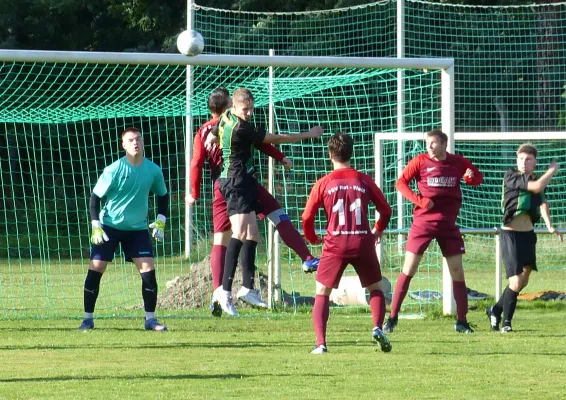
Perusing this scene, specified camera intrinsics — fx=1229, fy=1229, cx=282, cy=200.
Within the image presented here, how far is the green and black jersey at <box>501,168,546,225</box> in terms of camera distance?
10.8 metres

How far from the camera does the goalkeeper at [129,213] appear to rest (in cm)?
1066

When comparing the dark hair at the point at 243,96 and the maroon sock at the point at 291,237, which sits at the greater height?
the dark hair at the point at 243,96

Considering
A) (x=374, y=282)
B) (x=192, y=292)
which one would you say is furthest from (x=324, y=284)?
(x=192, y=292)

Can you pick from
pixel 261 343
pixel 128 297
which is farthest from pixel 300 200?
pixel 261 343

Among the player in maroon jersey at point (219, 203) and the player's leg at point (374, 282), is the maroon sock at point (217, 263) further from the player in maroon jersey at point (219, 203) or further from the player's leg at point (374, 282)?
the player's leg at point (374, 282)

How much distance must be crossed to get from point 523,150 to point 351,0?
21702 millimetres

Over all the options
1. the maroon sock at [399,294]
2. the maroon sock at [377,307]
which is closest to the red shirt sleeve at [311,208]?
the maroon sock at [377,307]

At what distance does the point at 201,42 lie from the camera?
1114cm

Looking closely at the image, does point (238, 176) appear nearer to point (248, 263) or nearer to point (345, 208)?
point (248, 263)

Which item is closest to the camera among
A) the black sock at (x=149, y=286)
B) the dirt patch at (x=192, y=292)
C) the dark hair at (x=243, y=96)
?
the dark hair at (x=243, y=96)

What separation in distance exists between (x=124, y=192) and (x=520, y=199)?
3468mm

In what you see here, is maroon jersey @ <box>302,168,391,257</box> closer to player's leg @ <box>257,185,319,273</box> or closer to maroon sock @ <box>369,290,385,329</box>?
maroon sock @ <box>369,290,385,329</box>

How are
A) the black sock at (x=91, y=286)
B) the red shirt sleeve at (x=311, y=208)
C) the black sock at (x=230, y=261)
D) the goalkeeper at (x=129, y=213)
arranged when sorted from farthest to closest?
the black sock at (x=230, y=261) < the black sock at (x=91, y=286) < the goalkeeper at (x=129, y=213) < the red shirt sleeve at (x=311, y=208)

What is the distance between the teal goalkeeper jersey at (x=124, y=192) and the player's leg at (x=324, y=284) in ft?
7.29
